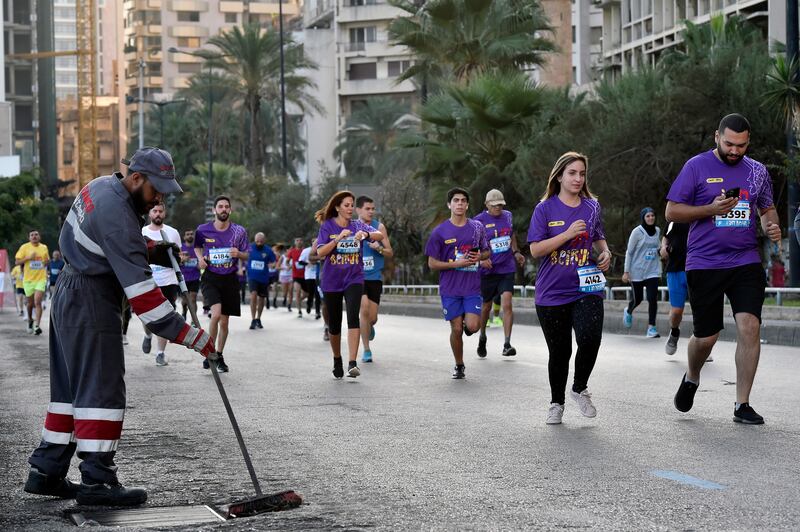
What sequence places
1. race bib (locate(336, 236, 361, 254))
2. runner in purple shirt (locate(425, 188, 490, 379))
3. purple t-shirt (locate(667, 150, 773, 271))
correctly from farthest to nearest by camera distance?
1. race bib (locate(336, 236, 361, 254))
2. runner in purple shirt (locate(425, 188, 490, 379))
3. purple t-shirt (locate(667, 150, 773, 271))

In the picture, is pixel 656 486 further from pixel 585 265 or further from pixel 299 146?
pixel 299 146

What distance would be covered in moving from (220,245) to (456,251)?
2.96 meters

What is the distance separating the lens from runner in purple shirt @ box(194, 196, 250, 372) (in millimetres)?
15742

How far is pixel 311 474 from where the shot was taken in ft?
25.3

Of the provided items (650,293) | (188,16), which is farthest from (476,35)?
(188,16)

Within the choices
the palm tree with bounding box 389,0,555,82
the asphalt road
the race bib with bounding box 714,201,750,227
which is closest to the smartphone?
the race bib with bounding box 714,201,750,227

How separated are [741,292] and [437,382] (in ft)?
14.5

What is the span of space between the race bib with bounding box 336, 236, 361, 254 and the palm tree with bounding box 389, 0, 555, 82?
24873 millimetres

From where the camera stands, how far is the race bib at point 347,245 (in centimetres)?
1437

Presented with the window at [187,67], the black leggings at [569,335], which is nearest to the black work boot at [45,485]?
the black leggings at [569,335]

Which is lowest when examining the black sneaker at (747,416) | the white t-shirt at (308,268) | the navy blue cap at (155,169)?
the black sneaker at (747,416)

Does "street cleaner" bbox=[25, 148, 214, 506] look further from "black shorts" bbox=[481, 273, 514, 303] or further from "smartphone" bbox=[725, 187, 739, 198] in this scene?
"black shorts" bbox=[481, 273, 514, 303]

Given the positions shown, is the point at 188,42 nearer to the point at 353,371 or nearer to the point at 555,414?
the point at 353,371

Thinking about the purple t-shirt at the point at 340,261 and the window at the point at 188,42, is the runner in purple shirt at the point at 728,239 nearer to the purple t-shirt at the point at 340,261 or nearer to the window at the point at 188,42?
the purple t-shirt at the point at 340,261
